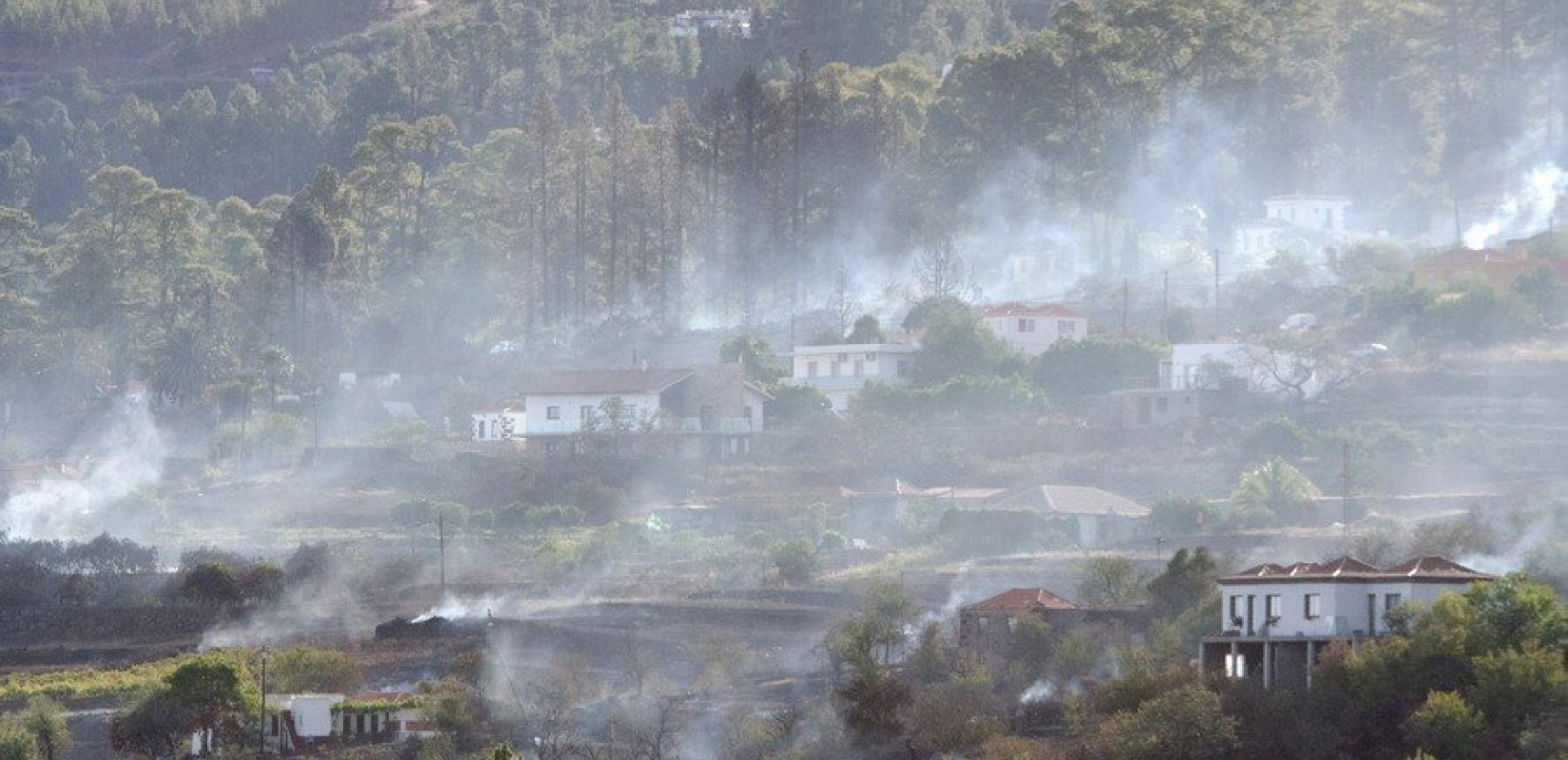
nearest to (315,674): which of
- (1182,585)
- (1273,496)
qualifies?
(1182,585)

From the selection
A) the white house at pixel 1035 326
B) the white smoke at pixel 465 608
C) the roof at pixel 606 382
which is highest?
the white house at pixel 1035 326

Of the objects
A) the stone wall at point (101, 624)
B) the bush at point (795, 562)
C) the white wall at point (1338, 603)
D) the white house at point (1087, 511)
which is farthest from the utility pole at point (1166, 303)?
the white wall at point (1338, 603)

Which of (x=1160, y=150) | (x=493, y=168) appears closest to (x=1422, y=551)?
(x=1160, y=150)

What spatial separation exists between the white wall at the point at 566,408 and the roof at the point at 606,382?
0.14 m

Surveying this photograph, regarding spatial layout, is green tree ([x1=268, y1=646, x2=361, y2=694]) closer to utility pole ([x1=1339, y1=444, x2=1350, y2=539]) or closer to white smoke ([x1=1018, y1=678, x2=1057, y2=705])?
white smoke ([x1=1018, y1=678, x2=1057, y2=705])

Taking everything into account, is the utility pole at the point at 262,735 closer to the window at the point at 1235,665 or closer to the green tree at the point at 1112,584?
the green tree at the point at 1112,584

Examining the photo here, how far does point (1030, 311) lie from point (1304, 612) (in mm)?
43625

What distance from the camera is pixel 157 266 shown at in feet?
422

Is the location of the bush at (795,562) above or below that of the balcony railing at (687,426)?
below

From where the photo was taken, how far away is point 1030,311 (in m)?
107

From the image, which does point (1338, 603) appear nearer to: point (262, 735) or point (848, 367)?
point (262, 735)

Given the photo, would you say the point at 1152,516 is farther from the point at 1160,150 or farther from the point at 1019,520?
the point at 1160,150

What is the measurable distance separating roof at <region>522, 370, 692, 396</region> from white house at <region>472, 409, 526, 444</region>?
33.0 inches

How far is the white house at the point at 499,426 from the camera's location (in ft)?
347
